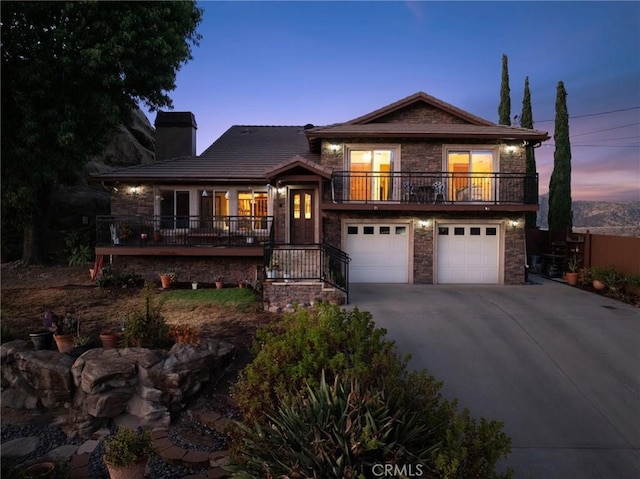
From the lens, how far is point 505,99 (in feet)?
75.1

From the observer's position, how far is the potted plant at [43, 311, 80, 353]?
7469 mm

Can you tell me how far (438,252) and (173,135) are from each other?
14.1 m

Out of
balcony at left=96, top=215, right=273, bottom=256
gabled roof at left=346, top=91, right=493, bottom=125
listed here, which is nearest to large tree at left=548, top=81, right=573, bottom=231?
gabled roof at left=346, top=91, right=493, bottom=125

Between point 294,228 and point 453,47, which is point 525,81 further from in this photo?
point 294,228

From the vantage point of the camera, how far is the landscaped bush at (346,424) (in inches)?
127

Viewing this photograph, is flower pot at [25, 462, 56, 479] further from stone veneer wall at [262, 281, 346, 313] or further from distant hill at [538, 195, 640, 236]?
distant hill at [538, 195, 640, 236]

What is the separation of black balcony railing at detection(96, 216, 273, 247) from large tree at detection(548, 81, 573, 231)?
15843 mm

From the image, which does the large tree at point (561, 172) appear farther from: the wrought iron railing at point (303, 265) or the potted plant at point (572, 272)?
the wrought iron railing at point (303, 265)

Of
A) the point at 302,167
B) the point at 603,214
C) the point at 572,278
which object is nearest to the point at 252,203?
the point at 302,167

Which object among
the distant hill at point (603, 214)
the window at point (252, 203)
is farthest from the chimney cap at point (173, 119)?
the distant hill at point (603, 214)

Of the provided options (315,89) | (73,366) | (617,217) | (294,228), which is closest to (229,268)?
(294,228)

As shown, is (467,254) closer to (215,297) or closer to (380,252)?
(380,252)

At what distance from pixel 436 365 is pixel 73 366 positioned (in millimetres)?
6836

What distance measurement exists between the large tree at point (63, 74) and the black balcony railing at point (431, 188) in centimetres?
947
